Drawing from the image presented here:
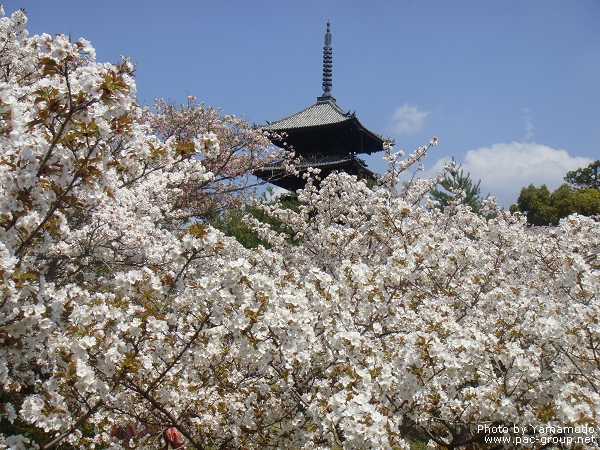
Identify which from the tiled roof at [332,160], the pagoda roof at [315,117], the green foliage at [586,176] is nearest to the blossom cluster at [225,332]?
the tiled roof at [332,160]

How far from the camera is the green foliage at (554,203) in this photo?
30.0 meters

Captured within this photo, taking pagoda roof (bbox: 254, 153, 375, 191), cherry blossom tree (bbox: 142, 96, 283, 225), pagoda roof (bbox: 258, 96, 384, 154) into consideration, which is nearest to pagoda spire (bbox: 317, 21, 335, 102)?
pagoda roof (bbox: 258, 96, 384, 154)

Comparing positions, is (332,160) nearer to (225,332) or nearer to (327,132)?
(327,132)

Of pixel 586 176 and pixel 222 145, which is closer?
pixel 222 145

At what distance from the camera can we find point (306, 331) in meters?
3.07

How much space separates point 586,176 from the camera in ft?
142

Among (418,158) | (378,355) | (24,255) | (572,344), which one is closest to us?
(24,255)

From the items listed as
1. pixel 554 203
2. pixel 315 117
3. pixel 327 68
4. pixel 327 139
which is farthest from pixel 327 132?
pixel 554 203

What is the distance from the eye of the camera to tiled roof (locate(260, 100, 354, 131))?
20734 mm

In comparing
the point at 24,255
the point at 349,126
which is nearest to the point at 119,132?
the point at 24,255

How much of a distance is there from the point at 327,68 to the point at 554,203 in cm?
1791

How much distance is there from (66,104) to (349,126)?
59.4 feet

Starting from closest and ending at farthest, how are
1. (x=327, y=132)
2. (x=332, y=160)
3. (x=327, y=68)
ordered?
(x=332, y=160)
(x=327, y=132)
(x=327, y=68)

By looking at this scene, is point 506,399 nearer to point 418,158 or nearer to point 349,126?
point 418,158
